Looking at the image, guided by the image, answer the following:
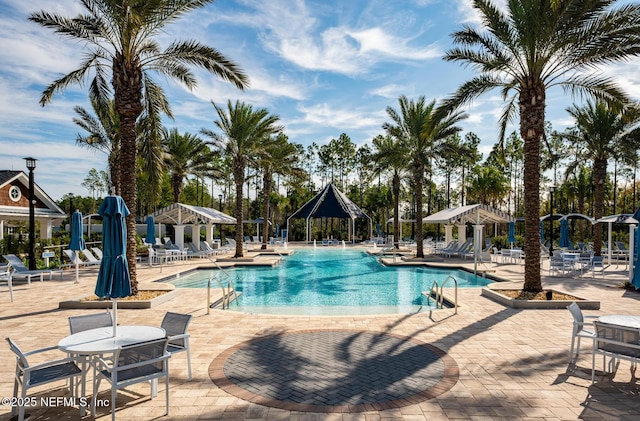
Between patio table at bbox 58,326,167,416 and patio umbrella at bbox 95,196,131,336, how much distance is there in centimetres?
121

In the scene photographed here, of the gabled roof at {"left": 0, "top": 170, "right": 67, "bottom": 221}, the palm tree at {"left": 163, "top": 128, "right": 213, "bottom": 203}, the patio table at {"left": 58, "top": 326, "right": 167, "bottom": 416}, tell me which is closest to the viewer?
the patio table at {"left": 58, "top": 326, "right": 167, "bottom": 416}

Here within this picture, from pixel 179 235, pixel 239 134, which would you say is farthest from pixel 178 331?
pixel 179 235

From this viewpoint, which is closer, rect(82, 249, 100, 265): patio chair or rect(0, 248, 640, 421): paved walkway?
rect(0, 248, 640, 421): paved walkway

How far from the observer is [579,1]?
8.98 meters

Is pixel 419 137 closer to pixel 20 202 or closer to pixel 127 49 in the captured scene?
pixel 127 49

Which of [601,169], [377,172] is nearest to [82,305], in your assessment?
[377,172]

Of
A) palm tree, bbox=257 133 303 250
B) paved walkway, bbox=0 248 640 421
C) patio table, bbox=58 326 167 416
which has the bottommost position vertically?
paved walkway, bbox=0 248 640 421

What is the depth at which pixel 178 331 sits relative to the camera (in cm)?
508

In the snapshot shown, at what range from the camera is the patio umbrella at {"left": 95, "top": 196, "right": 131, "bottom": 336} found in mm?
5969

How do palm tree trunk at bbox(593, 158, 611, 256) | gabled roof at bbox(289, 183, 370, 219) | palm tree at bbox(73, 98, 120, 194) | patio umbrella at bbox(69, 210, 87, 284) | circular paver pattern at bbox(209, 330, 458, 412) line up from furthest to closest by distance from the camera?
1. gabled roof at bbox(289, 183, 370, 219)
2. palm tree trunk at bbox(593, 158, 611, 256)
3. palm tree at bbox(73, 98, 120, 194)
4. patio umbrella at bbox(69, 210, 87, 284)
5. circular paver pattern at bbox(209, 330, 458, 412)

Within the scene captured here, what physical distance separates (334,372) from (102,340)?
283 centimetres

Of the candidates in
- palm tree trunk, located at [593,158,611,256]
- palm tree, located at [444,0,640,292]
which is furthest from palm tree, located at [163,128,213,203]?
palm tree trunk, located at [593,158,611,256]

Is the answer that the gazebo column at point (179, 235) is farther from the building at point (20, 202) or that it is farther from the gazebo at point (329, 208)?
the gazebo at point (329, 208)

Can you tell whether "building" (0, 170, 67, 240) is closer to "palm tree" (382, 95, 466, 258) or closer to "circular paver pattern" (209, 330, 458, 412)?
"palm tree" (382, 95, 466, 258)
